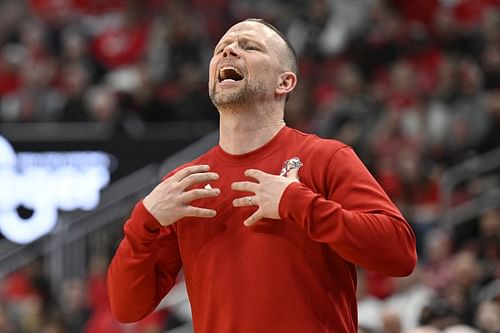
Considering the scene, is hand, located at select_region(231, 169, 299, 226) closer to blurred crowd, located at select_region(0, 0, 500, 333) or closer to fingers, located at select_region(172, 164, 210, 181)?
fingers, located at select_region(172, 164, 210, 181)

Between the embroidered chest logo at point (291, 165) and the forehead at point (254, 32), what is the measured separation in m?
0.50

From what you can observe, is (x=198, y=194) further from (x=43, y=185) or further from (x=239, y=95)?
(x=43, y=185)

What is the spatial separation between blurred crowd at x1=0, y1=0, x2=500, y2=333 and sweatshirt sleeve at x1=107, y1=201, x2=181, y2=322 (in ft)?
12.1

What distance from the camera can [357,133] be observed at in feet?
36.9

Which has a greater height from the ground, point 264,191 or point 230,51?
point 230,51

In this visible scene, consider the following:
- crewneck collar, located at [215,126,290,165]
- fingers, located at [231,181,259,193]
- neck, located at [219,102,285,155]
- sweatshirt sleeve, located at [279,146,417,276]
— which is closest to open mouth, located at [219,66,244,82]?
neck, located at [219,102,285,155]

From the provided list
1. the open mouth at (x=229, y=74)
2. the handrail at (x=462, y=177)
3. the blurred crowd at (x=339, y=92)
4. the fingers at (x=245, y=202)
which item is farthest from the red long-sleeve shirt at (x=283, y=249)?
the handrail at (x=462, y=177)

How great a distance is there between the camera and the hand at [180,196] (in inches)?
141

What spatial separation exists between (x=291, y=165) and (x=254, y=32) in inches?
22.0

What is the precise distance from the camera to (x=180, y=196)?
3605 millimetres

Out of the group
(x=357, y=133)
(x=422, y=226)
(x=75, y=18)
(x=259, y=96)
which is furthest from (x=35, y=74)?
(x=259, y=96)

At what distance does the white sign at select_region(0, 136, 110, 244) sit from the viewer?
1073 cm

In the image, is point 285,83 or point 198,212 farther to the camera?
point 285,83

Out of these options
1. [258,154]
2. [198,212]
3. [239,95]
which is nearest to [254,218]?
[198,212]
